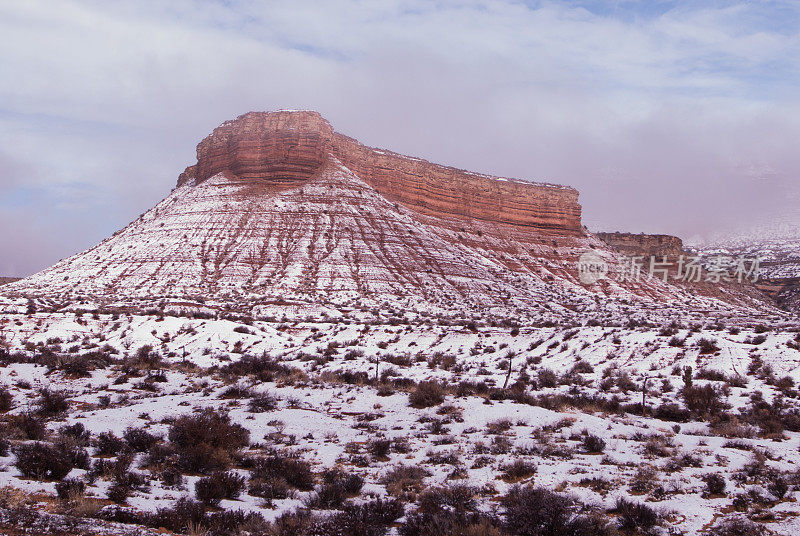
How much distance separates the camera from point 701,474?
343 inches

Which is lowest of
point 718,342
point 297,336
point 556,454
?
point 297,336

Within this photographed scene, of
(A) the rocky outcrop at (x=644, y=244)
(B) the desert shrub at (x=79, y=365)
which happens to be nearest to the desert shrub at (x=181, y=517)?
(B) the desert shrub at (x=79, y=365)

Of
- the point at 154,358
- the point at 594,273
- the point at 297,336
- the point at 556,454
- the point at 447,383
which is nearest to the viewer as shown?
the point at 556,454

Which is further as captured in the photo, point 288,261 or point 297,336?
point 288,261

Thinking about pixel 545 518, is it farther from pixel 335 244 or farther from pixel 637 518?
pixel 335 244

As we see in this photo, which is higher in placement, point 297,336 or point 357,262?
point 357,262

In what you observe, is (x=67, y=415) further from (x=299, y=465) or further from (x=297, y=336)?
(x=297, y=336)

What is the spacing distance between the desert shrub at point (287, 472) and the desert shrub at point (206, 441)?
2.18ft

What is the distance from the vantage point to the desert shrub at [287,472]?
8.30 metres

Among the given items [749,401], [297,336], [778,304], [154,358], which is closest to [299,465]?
[749,401]

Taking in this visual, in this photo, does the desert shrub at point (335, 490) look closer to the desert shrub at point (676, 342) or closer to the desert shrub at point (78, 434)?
the desert shrub at point (78, 434)

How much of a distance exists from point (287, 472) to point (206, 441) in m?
2.16

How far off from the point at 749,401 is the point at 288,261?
39.4m

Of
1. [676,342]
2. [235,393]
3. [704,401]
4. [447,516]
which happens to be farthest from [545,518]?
[676,342]
